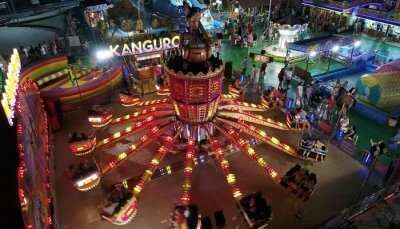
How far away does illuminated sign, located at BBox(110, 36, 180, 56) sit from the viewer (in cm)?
1517

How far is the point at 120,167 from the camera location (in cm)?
1245

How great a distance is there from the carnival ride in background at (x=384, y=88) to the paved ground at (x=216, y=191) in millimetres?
5151

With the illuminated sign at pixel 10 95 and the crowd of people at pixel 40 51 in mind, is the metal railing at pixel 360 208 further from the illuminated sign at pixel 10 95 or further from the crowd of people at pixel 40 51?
the crowd of people at pixel 40 51

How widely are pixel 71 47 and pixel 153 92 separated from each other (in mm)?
7549

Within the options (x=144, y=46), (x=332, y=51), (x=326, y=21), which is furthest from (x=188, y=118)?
(x=326, y=21)

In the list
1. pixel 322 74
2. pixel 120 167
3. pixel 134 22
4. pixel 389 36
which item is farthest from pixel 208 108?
pixel 389 36

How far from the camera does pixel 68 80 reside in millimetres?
18297

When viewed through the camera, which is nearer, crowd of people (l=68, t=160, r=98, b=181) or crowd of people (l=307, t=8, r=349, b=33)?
crowd of people (l=68, t=160, r=98, b=181)

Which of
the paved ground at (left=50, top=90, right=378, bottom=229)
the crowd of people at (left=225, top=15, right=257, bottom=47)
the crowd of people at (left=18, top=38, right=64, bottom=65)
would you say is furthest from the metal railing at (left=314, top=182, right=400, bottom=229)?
the crowd of people at (left=18, top=38, right=64, bottom=65)

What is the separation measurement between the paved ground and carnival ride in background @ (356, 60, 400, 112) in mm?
5151

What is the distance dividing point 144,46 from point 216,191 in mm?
7914

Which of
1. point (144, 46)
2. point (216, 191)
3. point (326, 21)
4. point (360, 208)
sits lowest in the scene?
point (216, 191)

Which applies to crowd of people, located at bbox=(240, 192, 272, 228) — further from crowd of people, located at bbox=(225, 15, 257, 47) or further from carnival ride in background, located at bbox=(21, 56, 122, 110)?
crowd of people, located at bbox=(225, 15, 257, 47)

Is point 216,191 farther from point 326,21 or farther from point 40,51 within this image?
point 326,21
